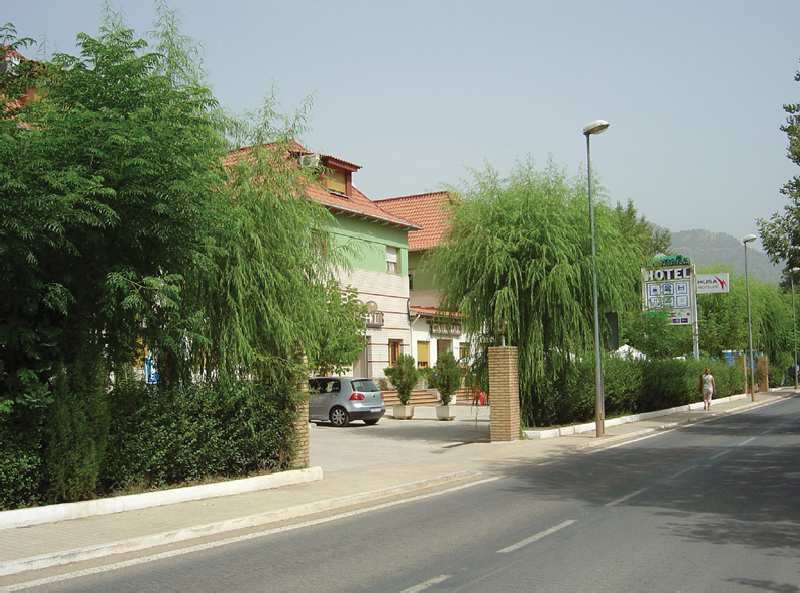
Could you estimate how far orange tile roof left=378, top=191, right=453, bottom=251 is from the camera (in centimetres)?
4856

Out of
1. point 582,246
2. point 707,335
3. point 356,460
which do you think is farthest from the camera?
→ point 707,335

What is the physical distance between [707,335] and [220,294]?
166 ft

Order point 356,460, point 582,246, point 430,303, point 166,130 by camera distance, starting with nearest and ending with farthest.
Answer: point 166,130 < point 356,460 < point 582,246 < point 430,303

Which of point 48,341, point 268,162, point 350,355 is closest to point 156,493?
point 48,341

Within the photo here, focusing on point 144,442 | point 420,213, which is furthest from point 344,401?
point 420,213

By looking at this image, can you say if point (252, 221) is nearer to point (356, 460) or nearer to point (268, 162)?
point (268, 162)

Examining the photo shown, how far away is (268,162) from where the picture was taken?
1466 cm

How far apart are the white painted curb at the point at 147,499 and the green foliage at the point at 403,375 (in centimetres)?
1964

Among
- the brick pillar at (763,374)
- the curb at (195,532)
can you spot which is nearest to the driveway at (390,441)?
the curb at (195,532)

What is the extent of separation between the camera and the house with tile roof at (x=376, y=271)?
3772cm

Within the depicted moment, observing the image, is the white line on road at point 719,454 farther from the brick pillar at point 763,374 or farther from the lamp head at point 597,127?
the brick pillar at point 763,374

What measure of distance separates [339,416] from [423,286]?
19147 mm

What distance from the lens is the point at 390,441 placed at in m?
24.1

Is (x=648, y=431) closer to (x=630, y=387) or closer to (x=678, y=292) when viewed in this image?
(x=630, y=387)
